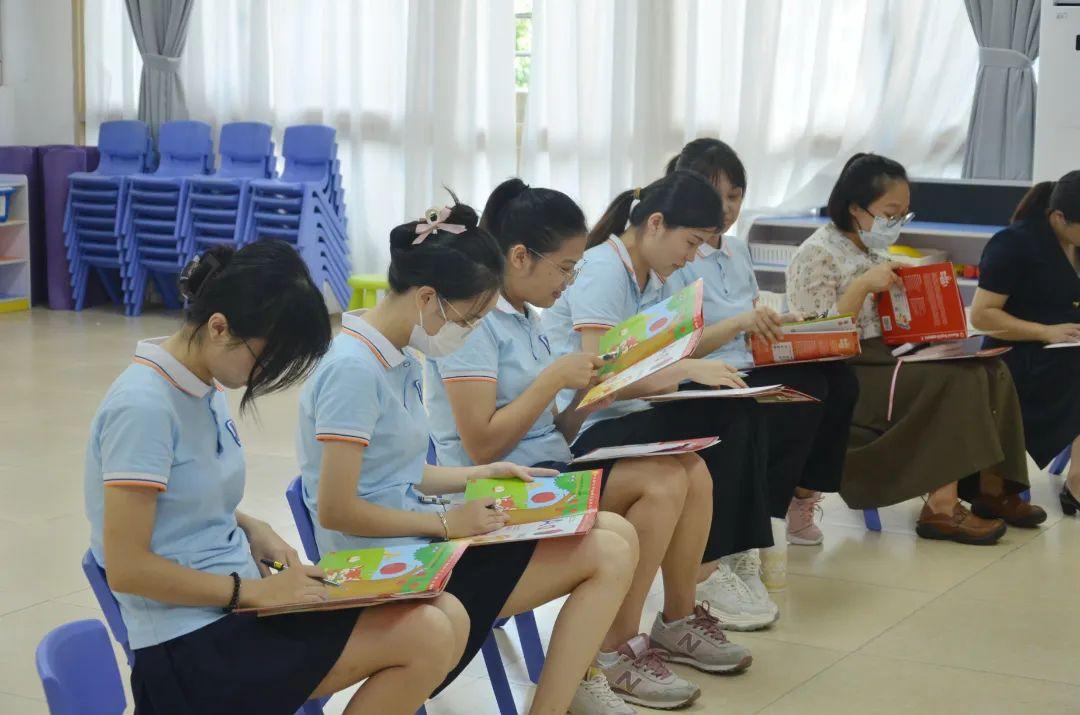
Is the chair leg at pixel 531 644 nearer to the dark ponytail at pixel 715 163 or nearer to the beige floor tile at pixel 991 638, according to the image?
the beige floor tile at pixel 991 638

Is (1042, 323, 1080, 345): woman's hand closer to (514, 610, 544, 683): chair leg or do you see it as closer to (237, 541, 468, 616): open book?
(514, 610, 544, 683): chair leg

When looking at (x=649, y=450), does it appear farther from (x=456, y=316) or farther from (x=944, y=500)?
(x=944, y=500)

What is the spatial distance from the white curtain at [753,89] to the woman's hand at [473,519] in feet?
15.2

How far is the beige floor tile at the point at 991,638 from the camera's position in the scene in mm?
2906

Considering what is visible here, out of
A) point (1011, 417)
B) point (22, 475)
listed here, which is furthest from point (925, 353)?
point (22, 475)

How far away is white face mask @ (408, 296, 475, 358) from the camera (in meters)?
2.21

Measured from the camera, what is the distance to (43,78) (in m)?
8.95

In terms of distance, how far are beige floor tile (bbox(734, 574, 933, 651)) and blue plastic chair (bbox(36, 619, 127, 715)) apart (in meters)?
1.80

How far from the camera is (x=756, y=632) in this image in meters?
3.09

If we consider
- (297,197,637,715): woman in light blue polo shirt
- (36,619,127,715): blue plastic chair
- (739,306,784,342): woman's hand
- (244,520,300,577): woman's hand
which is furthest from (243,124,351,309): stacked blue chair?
(36,619,127,715): blue plastic chair

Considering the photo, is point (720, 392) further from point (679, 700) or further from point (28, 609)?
point (28, 609)

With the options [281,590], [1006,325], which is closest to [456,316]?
[281,590]

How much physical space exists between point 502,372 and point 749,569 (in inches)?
38.2

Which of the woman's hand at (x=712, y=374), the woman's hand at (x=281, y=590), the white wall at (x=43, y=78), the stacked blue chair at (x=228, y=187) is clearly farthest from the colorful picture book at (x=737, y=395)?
the white wall at (x=43, y=78)
